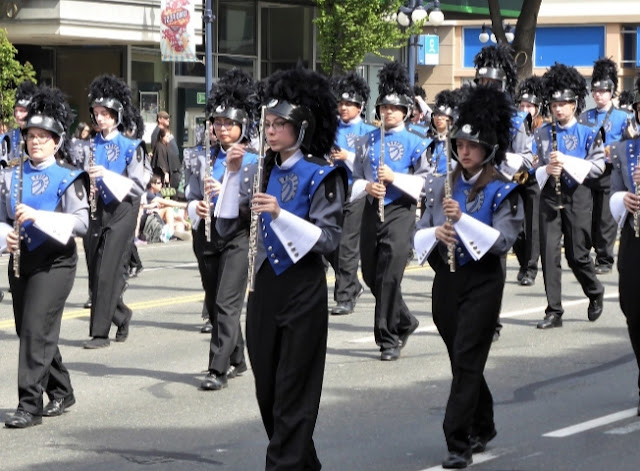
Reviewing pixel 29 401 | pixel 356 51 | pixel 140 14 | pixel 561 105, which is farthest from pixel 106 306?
pixel 356 51

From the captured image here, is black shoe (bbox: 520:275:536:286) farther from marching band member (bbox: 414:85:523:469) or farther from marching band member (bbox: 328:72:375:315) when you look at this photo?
marching band member (bbox: 414:85:523:469)

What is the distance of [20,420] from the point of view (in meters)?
8.84

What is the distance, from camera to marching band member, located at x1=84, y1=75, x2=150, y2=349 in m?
12.1

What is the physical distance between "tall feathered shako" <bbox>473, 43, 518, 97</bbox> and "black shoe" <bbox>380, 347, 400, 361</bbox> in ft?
11.1

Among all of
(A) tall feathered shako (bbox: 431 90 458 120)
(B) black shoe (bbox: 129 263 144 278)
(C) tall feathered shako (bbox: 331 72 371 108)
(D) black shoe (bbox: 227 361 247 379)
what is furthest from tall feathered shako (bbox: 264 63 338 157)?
(B) black shoe (bbox: 129 263 144 278)

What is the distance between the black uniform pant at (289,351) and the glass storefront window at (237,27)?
26640mm

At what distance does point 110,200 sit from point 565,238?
13.4ft

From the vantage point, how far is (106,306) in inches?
477

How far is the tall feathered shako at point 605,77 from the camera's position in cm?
1873

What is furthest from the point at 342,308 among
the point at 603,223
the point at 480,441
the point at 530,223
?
the point at 480,441

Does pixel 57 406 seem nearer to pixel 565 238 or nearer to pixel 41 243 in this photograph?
pixel 41 243

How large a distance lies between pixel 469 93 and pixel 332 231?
4.67 ft

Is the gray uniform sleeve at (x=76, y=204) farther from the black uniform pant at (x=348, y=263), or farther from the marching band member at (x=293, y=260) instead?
the black uniform pant at (x=348, y=263)

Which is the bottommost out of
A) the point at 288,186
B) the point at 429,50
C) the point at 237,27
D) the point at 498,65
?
the point at 288,186
